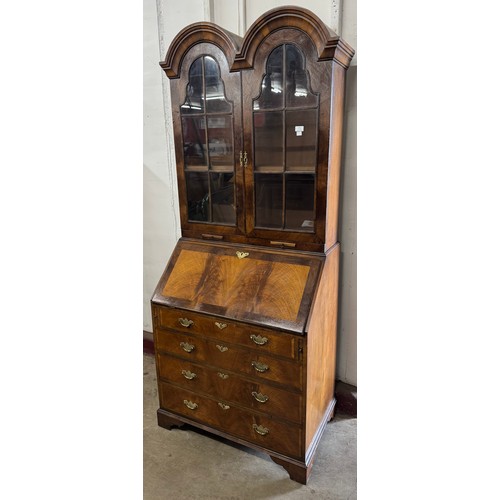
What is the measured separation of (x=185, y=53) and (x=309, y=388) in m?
1.76

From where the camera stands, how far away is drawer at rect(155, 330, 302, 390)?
183 centimetres

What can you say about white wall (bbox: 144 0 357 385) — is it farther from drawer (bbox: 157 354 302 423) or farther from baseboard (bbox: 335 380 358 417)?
drawer (bbox: 157 354 302 423)

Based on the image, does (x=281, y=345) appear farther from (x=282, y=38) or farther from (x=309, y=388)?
(x=282, y=38)

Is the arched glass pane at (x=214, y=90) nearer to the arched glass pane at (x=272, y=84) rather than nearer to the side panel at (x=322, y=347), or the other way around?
the arched glass pane at (x=272, y=84)

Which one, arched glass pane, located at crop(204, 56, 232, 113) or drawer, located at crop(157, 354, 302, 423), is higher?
arched glass pane, located at crop(204, 56, 232, 113)

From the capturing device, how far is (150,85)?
2629 mm

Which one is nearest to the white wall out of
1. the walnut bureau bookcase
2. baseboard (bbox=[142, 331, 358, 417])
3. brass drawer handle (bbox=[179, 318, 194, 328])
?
baseboard (bbox=[142, 331, 358, 417])

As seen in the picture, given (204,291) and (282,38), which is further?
(204,291)

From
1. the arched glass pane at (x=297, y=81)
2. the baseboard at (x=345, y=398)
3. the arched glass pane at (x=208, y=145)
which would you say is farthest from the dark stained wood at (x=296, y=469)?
the arched glass pane at (x=297, y=81)

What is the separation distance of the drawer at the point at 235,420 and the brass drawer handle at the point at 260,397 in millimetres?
97

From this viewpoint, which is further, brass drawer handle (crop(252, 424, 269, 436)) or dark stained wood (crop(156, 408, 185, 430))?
dark stained wood (crop(156, 408, 185, 430))

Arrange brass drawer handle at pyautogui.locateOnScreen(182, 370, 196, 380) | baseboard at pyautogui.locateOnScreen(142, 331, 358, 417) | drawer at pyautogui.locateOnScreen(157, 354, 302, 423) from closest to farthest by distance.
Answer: drawer at pyautogui.locateOnScreen(157, 354, 302, 423), brass drawer handle at pyautogui.locateOnScreen(182, 370, 196, 380), baseboard at pyautogui.locateOnScreen(142, 331, 358, 417)

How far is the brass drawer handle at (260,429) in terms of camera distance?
197cm
